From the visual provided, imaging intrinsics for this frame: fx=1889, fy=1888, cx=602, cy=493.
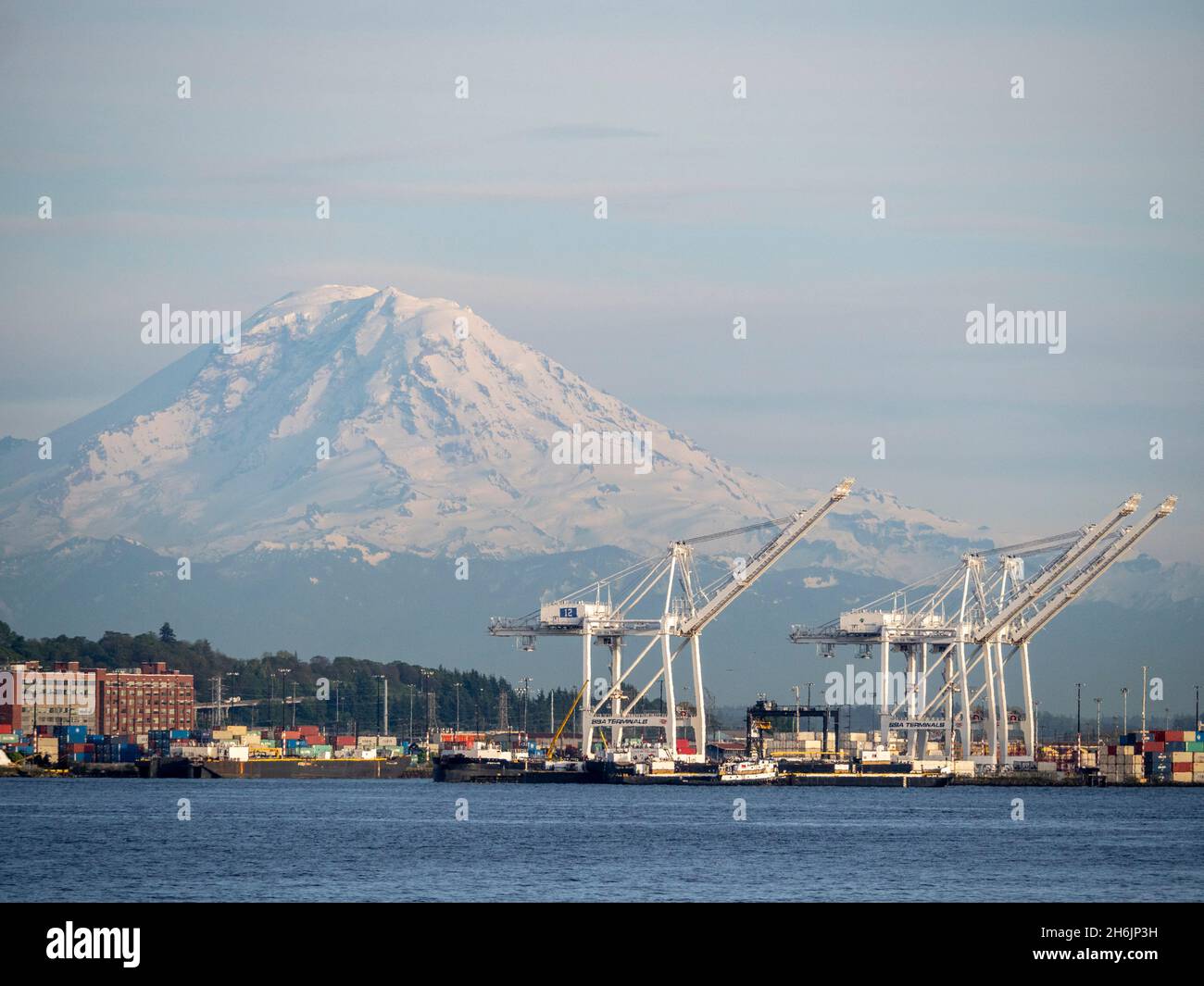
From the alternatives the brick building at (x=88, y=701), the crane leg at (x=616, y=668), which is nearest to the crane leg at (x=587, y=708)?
the crane leg at (x=616, y=668)

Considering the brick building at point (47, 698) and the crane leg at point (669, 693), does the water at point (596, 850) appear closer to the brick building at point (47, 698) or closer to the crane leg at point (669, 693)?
the crane leg at point (669, 693)

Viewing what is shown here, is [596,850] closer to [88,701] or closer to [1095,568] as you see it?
[1095,568]

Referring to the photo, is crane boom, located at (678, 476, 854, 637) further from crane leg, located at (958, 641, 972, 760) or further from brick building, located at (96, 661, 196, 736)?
brick building, located at (96, 661, 196, 736)

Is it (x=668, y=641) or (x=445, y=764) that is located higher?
(x=668, y=641)

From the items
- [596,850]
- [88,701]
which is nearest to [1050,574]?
[596,850]
